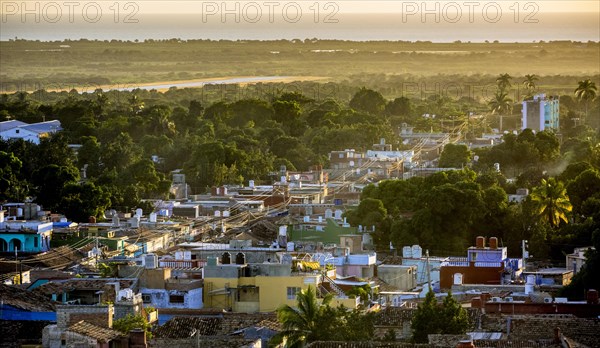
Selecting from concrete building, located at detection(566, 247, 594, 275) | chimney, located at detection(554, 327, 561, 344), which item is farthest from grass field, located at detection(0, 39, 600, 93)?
chimney, located at detection(554, 327, 561, 344)

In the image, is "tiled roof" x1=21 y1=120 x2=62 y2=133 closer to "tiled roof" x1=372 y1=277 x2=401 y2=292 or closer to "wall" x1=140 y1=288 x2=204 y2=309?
"tiled roof" x1=372 y1=277 x2=401 y2=292

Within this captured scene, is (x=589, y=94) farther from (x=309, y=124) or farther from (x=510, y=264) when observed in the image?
(x=510, y=264)

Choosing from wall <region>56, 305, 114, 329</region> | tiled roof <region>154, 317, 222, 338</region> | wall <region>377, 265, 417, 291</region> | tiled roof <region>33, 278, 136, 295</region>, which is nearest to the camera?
wall <region>56, 305, 114, 329</region>

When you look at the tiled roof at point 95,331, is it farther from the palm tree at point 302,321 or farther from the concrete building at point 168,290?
the concrete building at point 168,290

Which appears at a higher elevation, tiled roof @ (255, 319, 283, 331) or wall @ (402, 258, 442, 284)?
tiled roof @ (255, 319, 283, 331)

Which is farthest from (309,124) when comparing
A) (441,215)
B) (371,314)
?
(371,314)

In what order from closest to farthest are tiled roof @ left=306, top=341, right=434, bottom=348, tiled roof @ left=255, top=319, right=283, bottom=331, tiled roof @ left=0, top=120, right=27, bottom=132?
1. tiled roof @ left=306, top=341, right=434, bottom=348
2. tiled roof @ left=255, top=319, right=283, bottom=331
3. tiled roof @ left=0, top=120, right=27, bottom=132

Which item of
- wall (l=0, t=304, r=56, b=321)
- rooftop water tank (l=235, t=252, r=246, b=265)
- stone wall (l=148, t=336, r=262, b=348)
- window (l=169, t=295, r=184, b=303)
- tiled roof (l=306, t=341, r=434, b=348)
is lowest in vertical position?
window (l=169, t=295, r=184, b=303)

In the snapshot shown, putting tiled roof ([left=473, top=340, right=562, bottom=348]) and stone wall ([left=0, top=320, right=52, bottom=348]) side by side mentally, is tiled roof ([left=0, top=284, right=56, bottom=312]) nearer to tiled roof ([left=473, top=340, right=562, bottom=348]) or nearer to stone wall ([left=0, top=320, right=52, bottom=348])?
stone wall ([left=0, top=320, right=52, bottom=348])

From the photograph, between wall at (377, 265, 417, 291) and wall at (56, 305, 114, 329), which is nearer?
wall at (56, 305, 114, 329)
